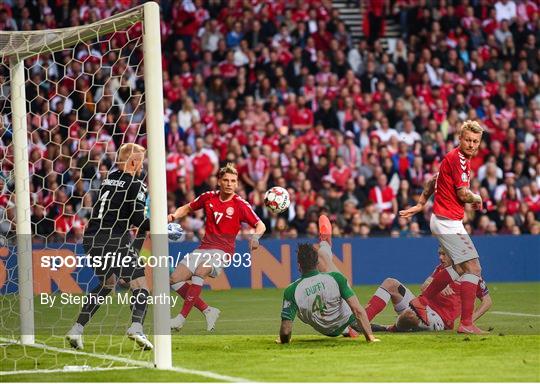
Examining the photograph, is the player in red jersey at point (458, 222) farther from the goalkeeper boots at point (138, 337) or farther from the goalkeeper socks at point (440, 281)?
the goalkeeper boots at point (138, 337)

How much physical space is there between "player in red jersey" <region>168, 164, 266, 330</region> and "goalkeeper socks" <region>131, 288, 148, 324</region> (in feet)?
5.15

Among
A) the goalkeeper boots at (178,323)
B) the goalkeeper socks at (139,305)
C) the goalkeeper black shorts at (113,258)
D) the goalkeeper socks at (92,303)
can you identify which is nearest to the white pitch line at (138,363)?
the goalkeeper socks at (92,303)

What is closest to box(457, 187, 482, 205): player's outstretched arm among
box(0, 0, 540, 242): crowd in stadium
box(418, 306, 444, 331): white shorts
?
box(418, 306, 444, 331): white shorts

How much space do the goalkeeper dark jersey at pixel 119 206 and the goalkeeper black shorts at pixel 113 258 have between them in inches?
2.5

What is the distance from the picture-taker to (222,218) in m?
12.1

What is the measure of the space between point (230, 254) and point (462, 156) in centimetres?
288

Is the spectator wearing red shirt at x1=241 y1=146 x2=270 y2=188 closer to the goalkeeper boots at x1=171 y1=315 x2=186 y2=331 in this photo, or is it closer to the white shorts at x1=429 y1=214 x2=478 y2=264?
the goalkeeper boots at x1=171 y1=315 x2=186 y2=331

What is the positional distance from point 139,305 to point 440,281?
10.6ft

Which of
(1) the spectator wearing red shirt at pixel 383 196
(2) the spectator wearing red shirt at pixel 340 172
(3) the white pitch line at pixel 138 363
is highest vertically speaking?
(2) the spectator wearing red shirt at pixel 340 172

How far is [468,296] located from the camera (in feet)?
36.3

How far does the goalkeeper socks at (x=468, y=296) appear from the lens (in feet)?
36.3

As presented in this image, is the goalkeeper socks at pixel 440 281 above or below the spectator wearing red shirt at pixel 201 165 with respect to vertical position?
below

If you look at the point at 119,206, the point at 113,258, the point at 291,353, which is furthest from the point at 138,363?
the point at 119,206

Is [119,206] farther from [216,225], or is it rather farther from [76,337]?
[216,225]
